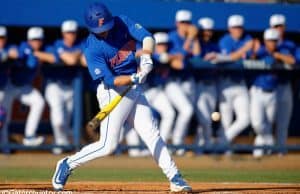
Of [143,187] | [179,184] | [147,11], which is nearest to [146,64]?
[179,184]

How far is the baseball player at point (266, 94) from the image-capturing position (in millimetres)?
12531

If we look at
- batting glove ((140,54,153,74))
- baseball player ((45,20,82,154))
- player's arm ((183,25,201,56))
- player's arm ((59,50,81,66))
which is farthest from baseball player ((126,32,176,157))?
batting glove ((140,54,153,74))

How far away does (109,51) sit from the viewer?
7.46 metres

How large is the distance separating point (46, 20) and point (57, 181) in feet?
19.0

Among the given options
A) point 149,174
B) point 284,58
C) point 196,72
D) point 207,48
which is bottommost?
point 149,174

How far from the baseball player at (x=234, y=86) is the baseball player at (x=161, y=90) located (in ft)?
2.59

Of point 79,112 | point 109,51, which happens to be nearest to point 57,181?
point 109,51

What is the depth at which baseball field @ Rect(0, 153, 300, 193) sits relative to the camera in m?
8.05

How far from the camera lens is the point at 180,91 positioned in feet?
40.5

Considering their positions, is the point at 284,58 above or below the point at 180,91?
above

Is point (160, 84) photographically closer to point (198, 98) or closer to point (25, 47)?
point (198, 98)

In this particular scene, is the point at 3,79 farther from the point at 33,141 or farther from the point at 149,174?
the point at 149,174

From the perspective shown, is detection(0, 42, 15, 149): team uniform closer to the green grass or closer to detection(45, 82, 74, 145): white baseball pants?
detection(45, 82, 74, 145): white baseball pants

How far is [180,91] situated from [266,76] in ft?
4.53
